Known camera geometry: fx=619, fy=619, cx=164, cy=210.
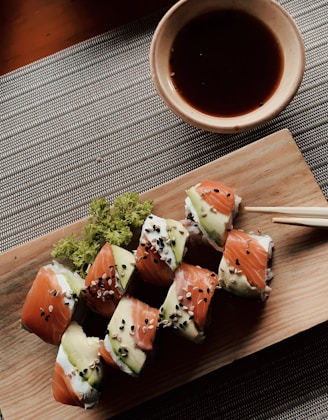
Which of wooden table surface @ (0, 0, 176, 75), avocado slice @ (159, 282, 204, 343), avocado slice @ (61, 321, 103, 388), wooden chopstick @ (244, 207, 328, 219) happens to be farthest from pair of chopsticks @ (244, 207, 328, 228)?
wooden table surface @ (0, 0, 176, 75)

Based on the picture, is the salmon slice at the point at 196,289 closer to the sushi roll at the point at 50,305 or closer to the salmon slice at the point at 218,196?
the salmon slice at the point at 218,196

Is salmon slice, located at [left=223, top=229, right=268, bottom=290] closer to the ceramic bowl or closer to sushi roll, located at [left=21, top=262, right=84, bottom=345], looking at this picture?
→ the ceramic bowl

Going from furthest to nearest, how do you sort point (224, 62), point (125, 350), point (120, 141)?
point (120, 141)
point (224, 62)
point (125, 350)

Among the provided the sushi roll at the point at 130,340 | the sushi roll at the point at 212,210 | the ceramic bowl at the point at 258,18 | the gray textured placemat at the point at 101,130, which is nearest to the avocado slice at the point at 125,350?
the sushi roll at the point at 130,340

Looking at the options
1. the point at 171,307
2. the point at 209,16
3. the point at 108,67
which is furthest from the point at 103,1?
the point at 171,307

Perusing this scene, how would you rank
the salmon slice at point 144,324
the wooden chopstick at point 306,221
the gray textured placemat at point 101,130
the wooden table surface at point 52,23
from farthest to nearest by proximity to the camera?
1. the wooden table surface at point 52,23
2. the gray textured placemat at point 101,130
3. the wooden chopstick at point 306,221
4. the salmon slice at point 144,324

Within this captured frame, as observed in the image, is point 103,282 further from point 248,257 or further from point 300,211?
point 300,211

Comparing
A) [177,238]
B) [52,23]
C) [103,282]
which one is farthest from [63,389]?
[52,23]
